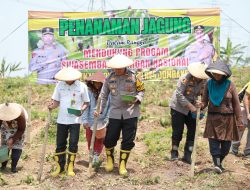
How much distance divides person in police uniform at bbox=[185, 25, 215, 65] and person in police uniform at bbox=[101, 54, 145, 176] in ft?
8.67

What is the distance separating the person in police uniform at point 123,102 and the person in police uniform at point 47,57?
240 cm

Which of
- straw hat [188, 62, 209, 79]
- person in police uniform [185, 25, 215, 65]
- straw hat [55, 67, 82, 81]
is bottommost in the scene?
straw hat [55, 67, 82, 81]

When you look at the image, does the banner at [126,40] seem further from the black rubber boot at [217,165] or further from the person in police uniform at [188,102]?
the black rubber boot at [217,165]

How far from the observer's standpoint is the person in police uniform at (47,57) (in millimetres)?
9086

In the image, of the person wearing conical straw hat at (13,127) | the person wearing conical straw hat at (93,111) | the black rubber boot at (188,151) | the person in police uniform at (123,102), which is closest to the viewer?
the person in police uniform at (123,102)

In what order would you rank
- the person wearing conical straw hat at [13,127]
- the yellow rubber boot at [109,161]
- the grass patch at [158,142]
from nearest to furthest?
the person wearing conical straw hat at [13,127] < the yellow rubber boot at [109,161] < the grass patch at [158,142]

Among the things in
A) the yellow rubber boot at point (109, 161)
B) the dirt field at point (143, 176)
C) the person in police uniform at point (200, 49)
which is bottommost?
the dirt field at point (143, 176)

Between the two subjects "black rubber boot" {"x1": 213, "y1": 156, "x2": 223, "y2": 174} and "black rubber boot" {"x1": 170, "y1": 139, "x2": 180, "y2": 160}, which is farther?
"black rubber boot" {"x1": 170, "y1": 139, "x2": 180, "y2": 160}

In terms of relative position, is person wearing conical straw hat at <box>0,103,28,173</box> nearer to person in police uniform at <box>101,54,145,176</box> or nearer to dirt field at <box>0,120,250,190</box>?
dirt field at <box>0,120,250,190</box>

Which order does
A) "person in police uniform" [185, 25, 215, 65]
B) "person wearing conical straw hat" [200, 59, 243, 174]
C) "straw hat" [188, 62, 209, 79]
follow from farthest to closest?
1. "person in police uniform" [185, 25, 215, 65]
2. "straw hat" [188, 62, 209, 79]
3. "person wearing conical straw hat" [200, 59, 243, 174]

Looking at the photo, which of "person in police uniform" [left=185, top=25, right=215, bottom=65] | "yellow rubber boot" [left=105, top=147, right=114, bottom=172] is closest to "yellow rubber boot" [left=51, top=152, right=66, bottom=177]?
"yellow rubber boot" [left=105, top=147, right=114, bottom=172]

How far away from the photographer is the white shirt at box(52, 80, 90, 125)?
22.8 feet

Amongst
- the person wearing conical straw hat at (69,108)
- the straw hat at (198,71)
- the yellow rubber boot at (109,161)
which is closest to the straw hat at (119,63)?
the person wearing conical straw hat at (69,108)

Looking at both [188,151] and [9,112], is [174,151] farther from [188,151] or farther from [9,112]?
[9,112]
